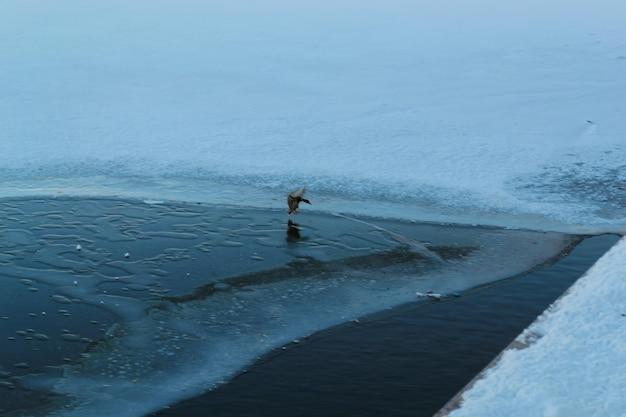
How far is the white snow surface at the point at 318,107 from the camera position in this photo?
945cm

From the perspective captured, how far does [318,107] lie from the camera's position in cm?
1230

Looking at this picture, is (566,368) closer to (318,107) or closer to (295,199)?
(295,199)

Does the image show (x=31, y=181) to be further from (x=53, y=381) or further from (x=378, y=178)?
(x=53, y=381)

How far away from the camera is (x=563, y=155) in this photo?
10625 millimetres

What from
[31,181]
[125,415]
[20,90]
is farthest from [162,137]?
[125,415]

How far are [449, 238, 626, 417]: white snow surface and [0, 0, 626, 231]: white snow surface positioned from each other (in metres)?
2.92

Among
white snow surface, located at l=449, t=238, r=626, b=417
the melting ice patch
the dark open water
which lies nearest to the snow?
white snow surface, located at l=449, t=238, r=626, b=417

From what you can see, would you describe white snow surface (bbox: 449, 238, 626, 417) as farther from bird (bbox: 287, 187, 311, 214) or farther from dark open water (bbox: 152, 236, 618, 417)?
bird (bbox: 287, 187, 311, 214)

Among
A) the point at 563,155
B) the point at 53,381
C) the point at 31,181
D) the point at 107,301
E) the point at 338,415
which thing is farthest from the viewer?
the point at 563,155

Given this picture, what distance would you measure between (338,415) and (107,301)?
2247mm

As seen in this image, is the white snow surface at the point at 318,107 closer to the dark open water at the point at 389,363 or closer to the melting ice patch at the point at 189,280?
the melting ice patch at the point at 189,280

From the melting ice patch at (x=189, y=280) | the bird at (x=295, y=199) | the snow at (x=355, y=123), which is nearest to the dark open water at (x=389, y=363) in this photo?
the melting ice patch at (x=189, y=280)

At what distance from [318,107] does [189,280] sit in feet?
19.4

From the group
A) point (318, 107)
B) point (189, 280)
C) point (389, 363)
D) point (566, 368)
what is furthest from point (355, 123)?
point (566, 368)
